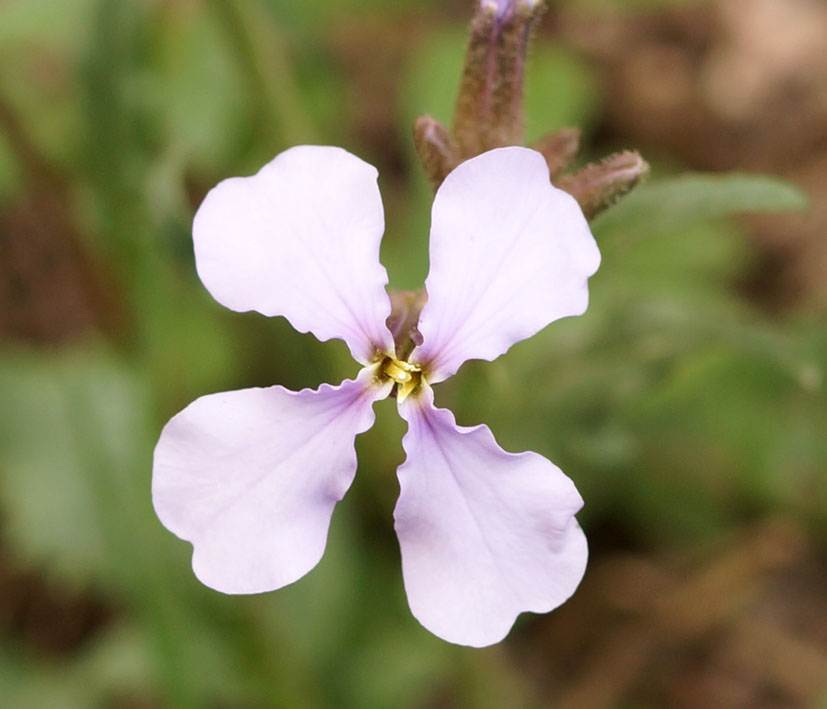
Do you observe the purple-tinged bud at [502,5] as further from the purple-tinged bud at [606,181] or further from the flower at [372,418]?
the flower at [372,418]

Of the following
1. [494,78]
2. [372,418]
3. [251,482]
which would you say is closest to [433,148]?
[494,78]

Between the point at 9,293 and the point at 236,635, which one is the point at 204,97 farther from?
the point at 236,635

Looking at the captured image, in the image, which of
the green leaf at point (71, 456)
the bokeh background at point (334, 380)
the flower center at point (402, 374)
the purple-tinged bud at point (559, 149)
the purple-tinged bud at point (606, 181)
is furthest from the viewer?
the green leaf at point (71, 456)

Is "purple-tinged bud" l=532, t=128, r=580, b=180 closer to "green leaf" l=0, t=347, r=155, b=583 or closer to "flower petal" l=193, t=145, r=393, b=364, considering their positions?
"flower petal" l=193, t=145, r=393, b=364

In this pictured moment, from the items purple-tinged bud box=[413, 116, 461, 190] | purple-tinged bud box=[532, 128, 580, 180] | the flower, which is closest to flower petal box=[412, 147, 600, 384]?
the flower

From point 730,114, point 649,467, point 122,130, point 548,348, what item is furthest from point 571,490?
point 730,114

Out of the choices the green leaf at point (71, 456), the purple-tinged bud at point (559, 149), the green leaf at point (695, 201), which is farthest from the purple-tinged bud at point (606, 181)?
the green leaf at point (71, 456)
